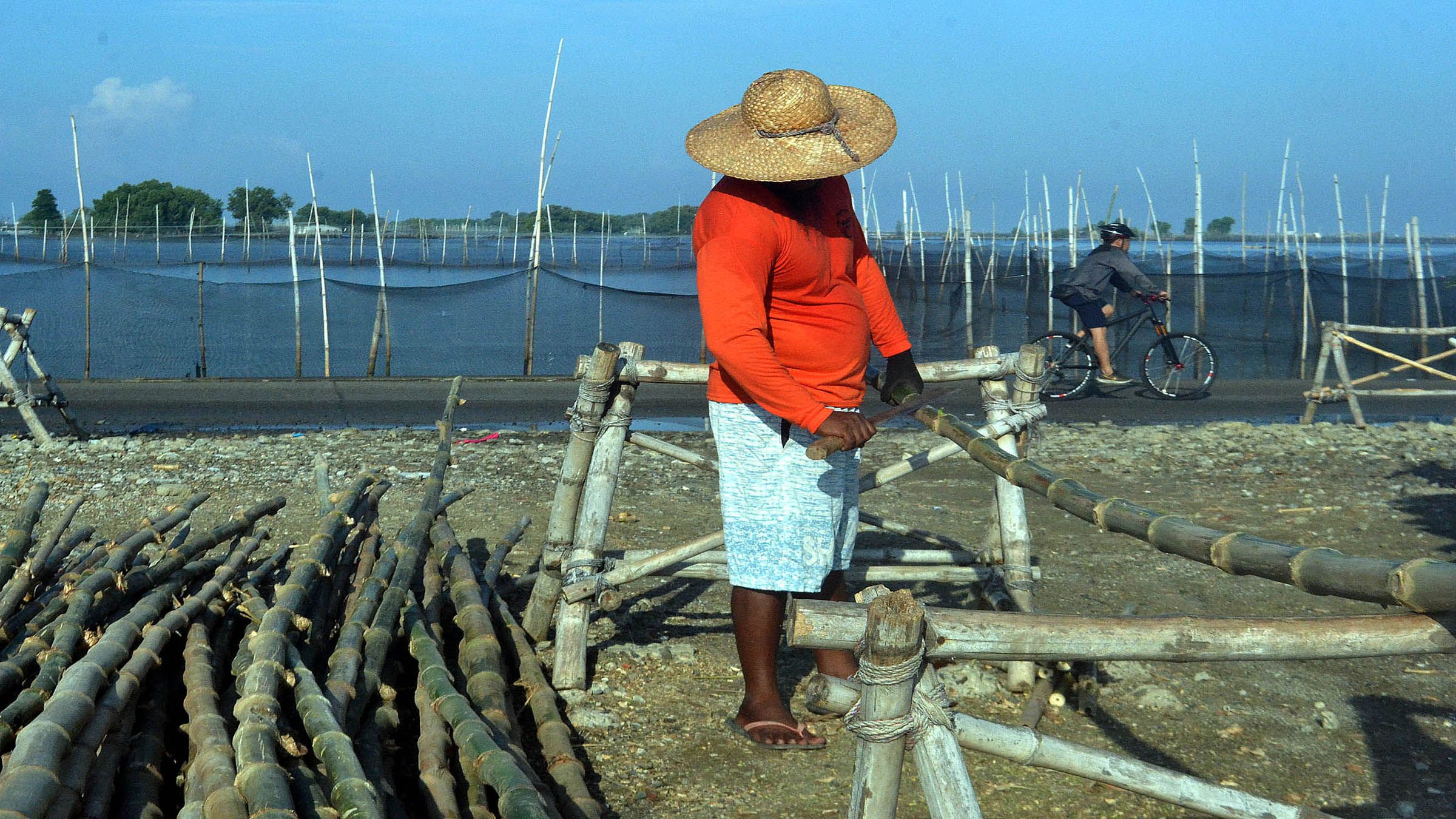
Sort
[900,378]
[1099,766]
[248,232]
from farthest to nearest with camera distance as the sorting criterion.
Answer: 1. [248,232]
2. [900,378]
3. [1099,766]

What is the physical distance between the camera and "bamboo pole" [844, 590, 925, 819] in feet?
5.44

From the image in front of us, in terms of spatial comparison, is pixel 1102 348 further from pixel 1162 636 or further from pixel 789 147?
pixel 1162 636

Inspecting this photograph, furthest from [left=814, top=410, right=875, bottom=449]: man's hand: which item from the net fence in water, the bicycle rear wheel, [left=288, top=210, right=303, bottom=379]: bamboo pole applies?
[left=288, top=210, right=303, bottom=379]: bamboo pole

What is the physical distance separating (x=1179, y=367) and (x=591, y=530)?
988 cm

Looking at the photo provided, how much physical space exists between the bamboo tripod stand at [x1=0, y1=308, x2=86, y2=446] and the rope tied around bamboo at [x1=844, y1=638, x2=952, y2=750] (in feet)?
26.7

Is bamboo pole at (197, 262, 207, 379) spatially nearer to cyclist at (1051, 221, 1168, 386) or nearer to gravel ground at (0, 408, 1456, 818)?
gravel ground at (0, 408, 1456, 818)

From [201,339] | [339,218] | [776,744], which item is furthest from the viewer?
[339,218]

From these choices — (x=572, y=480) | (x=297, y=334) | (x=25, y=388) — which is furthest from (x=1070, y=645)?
(x=297, y=334)

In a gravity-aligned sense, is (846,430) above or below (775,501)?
above

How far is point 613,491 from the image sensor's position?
363 cm

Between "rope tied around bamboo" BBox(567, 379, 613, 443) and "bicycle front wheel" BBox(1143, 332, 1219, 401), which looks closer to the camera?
"rope tied around bamboo" BBox(567, 379, 613, 443)

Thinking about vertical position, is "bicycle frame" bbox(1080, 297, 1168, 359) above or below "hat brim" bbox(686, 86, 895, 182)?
below

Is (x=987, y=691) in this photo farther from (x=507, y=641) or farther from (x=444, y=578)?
(x=444, y=578)

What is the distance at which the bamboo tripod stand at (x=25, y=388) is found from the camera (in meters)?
8.12
